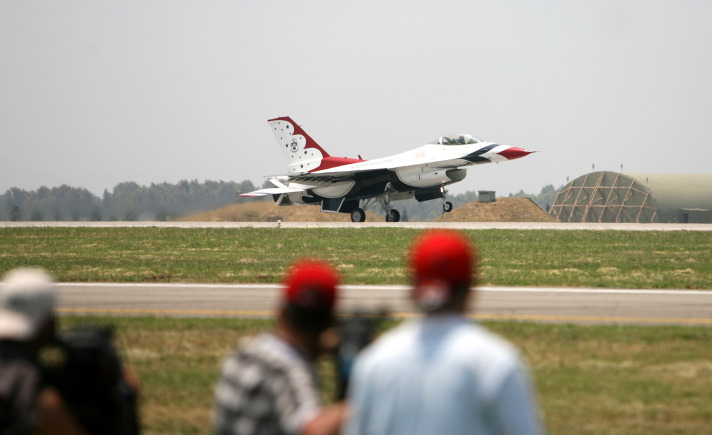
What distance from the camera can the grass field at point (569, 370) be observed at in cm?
827

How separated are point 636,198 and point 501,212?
13681mm

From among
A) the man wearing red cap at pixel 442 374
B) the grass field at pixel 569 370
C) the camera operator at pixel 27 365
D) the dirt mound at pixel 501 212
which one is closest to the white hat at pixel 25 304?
the camera operator at pixel 27 365

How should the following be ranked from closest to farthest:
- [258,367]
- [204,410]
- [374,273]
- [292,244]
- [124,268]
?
[258,367]
[204,410]
[374,273]
[124,268]
[292,244]

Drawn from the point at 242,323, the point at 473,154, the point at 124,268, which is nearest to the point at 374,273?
the point at 124,268

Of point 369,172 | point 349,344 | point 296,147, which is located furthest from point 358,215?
point 349,344

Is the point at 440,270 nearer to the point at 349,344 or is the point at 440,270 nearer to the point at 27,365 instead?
the point at 349,344

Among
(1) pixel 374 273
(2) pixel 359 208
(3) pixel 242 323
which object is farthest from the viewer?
(2) pixel 359 208

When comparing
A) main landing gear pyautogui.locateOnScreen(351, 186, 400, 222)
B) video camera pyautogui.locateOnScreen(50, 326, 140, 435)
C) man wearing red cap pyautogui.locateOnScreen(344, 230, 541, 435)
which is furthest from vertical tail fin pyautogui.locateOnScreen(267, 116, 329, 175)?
man wearing red cap pyautogui.locateOnScreen(344, 230, 541, 435)

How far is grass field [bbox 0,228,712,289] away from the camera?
73.6ft

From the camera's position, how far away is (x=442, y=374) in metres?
3.39

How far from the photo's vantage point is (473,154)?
46406mm

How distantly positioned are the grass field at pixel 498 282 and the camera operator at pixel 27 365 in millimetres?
3809

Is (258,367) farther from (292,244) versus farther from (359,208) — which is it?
(359,208)

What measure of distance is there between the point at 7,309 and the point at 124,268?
69.3 ft
